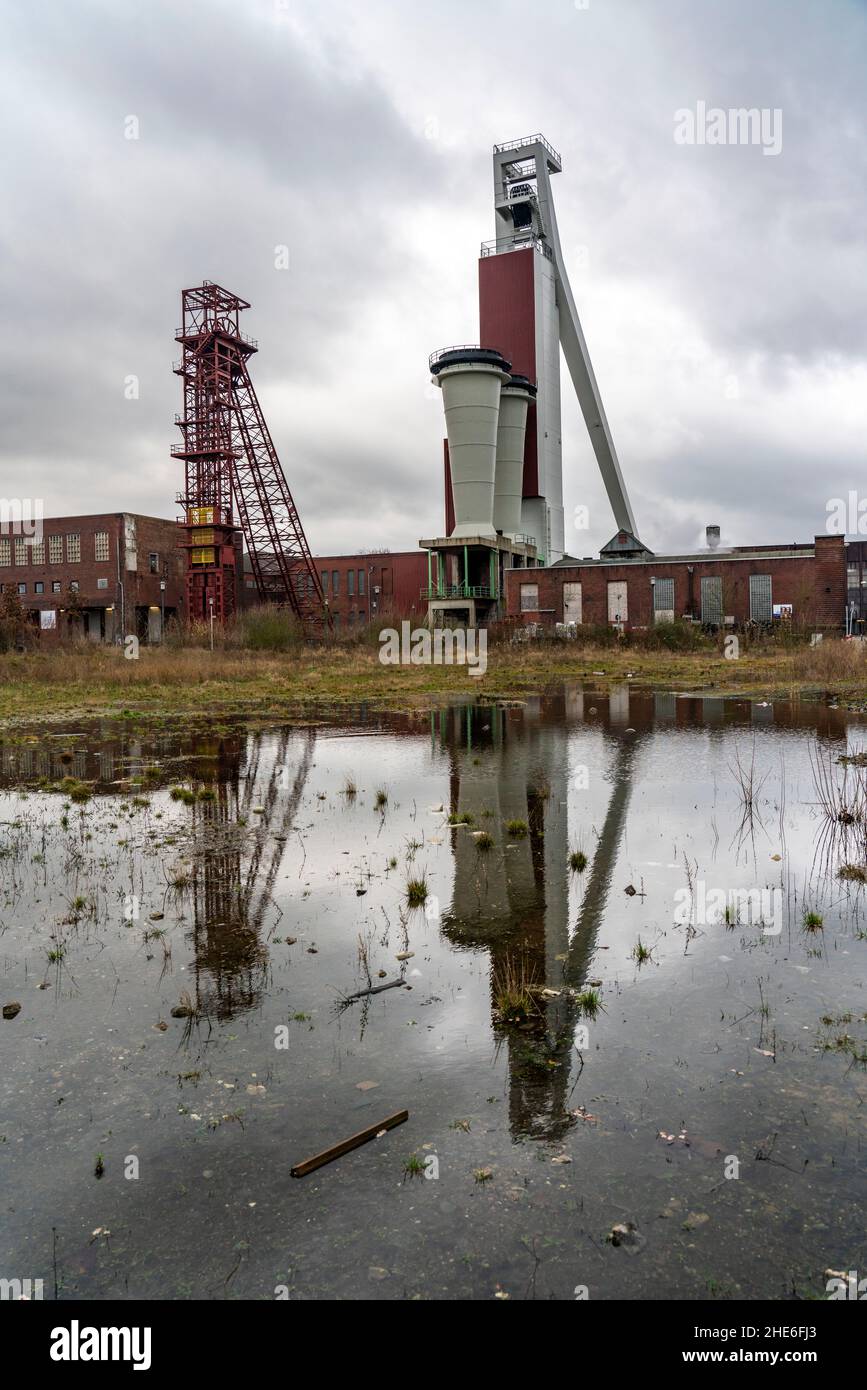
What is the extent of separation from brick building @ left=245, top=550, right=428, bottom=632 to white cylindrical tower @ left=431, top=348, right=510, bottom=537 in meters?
15.4

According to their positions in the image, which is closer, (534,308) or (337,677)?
(337,677)

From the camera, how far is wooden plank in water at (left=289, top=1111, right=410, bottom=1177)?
3.40 meters

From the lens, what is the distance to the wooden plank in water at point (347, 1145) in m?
3.40

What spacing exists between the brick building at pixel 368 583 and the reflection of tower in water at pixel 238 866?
5398cm

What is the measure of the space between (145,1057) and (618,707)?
1714 centimetres

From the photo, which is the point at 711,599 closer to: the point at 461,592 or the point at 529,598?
the point at 529,598

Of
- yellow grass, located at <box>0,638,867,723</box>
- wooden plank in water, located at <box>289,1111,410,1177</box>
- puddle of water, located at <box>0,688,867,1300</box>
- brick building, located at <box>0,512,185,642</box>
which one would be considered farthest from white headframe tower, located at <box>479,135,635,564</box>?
wooden plank in water, located at <box>289,1111,410,1177</box>

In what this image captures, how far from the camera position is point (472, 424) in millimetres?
49781

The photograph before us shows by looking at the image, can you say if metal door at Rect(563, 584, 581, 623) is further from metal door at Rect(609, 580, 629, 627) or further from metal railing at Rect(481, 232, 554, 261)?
metal railing at Rect(481, 232, 554, 261)

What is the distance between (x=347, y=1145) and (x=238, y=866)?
13.8 ft

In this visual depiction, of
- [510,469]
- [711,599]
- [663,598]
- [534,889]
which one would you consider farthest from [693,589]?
[534,889]

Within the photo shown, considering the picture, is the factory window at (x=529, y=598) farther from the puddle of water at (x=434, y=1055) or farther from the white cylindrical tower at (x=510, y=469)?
the puddle of water at (x=434, y=1055)
